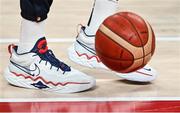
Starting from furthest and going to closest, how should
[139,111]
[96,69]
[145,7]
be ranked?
[145,7] < [96,69] < [139,111]

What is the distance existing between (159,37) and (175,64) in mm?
389

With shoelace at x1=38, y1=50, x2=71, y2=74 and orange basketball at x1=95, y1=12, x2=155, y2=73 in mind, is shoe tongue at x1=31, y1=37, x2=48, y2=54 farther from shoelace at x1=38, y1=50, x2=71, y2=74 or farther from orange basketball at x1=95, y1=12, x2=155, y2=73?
orange basketball at x1=95, y1=12, x2=155, y2=73

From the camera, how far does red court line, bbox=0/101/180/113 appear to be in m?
1.84

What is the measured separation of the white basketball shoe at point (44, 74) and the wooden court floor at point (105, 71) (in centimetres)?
3

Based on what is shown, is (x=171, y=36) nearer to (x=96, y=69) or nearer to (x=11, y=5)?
(x=96, y=69)

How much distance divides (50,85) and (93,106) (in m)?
0.21

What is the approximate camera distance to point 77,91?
1987mm

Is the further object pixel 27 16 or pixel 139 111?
pixel 27 16

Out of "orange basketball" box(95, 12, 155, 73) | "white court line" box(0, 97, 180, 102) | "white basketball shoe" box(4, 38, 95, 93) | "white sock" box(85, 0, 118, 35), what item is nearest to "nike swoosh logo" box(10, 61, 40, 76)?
"white basketball shoe" box(4, 38, 95, 93)

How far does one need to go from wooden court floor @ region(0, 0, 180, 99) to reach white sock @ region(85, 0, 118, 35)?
17 cm

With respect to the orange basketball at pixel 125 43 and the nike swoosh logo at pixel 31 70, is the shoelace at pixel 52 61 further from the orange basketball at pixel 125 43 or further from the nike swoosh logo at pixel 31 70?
the orange basketball at pixel 125 43

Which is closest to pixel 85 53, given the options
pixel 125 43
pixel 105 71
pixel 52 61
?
pixel 105 71

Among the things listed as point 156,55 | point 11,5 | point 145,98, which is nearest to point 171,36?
point 156,55

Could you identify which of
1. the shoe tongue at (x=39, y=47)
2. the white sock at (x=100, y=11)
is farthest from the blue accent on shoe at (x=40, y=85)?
the white sock at (x=100, y=11)
